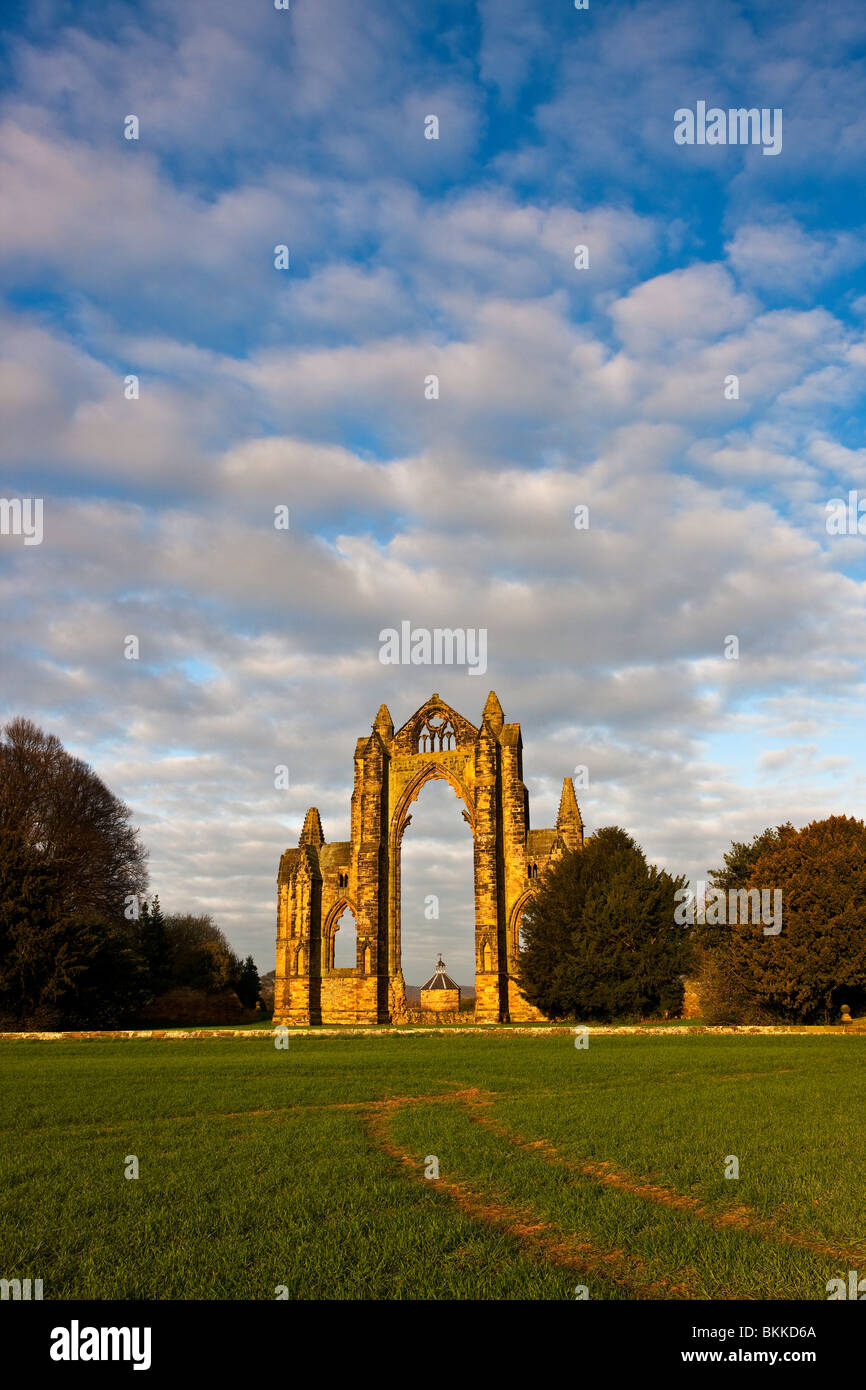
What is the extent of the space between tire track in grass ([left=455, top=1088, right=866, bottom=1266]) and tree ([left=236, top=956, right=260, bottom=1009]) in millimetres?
54922

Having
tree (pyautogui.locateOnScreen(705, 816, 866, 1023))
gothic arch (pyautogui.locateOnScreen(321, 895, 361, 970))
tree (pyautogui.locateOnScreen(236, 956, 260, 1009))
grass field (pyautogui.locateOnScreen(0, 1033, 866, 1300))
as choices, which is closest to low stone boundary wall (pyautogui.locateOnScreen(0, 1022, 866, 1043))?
tree (pyautogui.locateOnScreen(705, 816, 866, 1023))

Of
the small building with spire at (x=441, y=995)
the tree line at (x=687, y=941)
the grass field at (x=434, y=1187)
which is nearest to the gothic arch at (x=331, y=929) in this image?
the small building with spire at (x=441, y=995)

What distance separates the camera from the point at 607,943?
108 feet

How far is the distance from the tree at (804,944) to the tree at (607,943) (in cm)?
221

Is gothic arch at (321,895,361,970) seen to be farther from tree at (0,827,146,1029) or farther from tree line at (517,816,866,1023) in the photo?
tree at (0,827,146,1029)

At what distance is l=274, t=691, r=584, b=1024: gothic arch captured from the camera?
137ft

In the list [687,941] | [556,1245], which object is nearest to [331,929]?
[687,941]

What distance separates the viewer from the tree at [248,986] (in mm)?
60375

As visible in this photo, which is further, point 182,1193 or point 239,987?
point 239,987

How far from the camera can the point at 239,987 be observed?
60031mm

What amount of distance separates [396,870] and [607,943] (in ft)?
47.3

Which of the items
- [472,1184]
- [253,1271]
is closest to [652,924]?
A: [472,1184]
